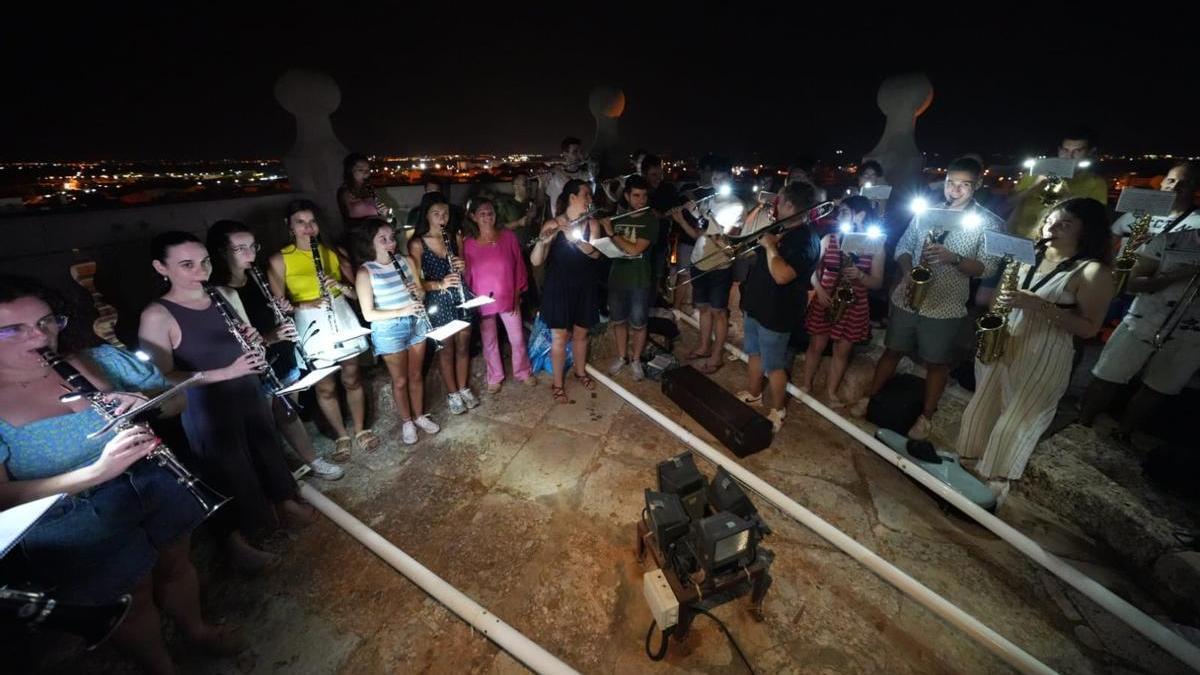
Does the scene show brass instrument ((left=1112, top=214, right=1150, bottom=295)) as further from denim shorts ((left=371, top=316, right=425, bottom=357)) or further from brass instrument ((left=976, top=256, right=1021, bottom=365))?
denim shorts ((left=371, top=316, right=425, bottom=357))

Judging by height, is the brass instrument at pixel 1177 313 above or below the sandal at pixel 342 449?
above

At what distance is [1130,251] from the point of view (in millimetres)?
4109

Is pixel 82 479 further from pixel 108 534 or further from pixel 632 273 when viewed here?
pixel 632 273

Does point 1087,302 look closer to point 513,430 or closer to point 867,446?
point 867,446

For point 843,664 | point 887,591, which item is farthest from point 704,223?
point 843,664

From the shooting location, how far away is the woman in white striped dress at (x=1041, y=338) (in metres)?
3.20

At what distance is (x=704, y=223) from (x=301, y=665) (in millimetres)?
6076

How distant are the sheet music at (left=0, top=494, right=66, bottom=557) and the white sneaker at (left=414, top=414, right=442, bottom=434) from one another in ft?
10.5

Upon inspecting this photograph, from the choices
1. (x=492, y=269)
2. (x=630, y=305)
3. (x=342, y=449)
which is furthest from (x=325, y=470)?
(x=630, y=305)

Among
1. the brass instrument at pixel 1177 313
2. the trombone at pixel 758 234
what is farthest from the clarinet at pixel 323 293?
the brass instrument at pixel 1177 313

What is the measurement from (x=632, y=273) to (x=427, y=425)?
3032 mm

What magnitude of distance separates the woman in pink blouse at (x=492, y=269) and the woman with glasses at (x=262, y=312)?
1825 mm

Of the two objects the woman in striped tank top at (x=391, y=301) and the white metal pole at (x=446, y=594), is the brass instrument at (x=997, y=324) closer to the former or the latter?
the white metal pole at (x=446, y=594)

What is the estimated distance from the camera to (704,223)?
614 cm
